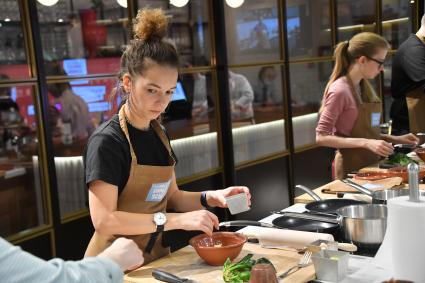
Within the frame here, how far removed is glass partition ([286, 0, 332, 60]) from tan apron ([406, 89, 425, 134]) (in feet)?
4.41

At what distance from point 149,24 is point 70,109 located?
170 centimetres

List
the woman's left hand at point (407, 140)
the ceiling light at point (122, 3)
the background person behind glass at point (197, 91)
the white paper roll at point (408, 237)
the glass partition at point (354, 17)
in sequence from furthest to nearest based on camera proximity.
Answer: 1. the glass partition at point (354, 17)
2. the background person behind glass at point (197, 91)
3. the ceiling light at point (122, 3)
4. the woman's left hand at point (407, 140)
5. the white paper roll at point (408, 237)

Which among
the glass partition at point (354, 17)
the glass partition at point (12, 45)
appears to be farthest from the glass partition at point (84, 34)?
the glass partition at point (354, 17)

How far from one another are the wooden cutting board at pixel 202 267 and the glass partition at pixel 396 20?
565 centimetres

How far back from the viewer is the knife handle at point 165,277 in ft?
4.94

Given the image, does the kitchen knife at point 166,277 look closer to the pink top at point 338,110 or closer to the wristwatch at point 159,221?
the wristwatch at point 159,221

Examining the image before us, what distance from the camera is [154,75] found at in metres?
1.82

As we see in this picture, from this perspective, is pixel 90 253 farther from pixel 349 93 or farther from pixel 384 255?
pixel 349 93

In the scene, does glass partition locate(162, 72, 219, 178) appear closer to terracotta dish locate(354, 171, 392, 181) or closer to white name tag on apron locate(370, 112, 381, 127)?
white name tag on apron locate(370, 112, 381, 127)

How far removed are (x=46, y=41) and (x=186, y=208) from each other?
1769mm

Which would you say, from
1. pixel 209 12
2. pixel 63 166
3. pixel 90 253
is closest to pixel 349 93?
pixel 209 12

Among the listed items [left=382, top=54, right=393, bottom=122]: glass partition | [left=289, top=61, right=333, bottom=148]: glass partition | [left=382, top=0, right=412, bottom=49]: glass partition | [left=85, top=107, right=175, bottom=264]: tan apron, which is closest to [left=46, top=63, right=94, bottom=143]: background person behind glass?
[left=85, top=107, right=175, bottom=264]: tan apron

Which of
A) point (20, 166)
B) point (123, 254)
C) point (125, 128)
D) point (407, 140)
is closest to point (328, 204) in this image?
point (125, 128)

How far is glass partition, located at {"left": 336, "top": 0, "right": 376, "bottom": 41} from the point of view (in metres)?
6.05
